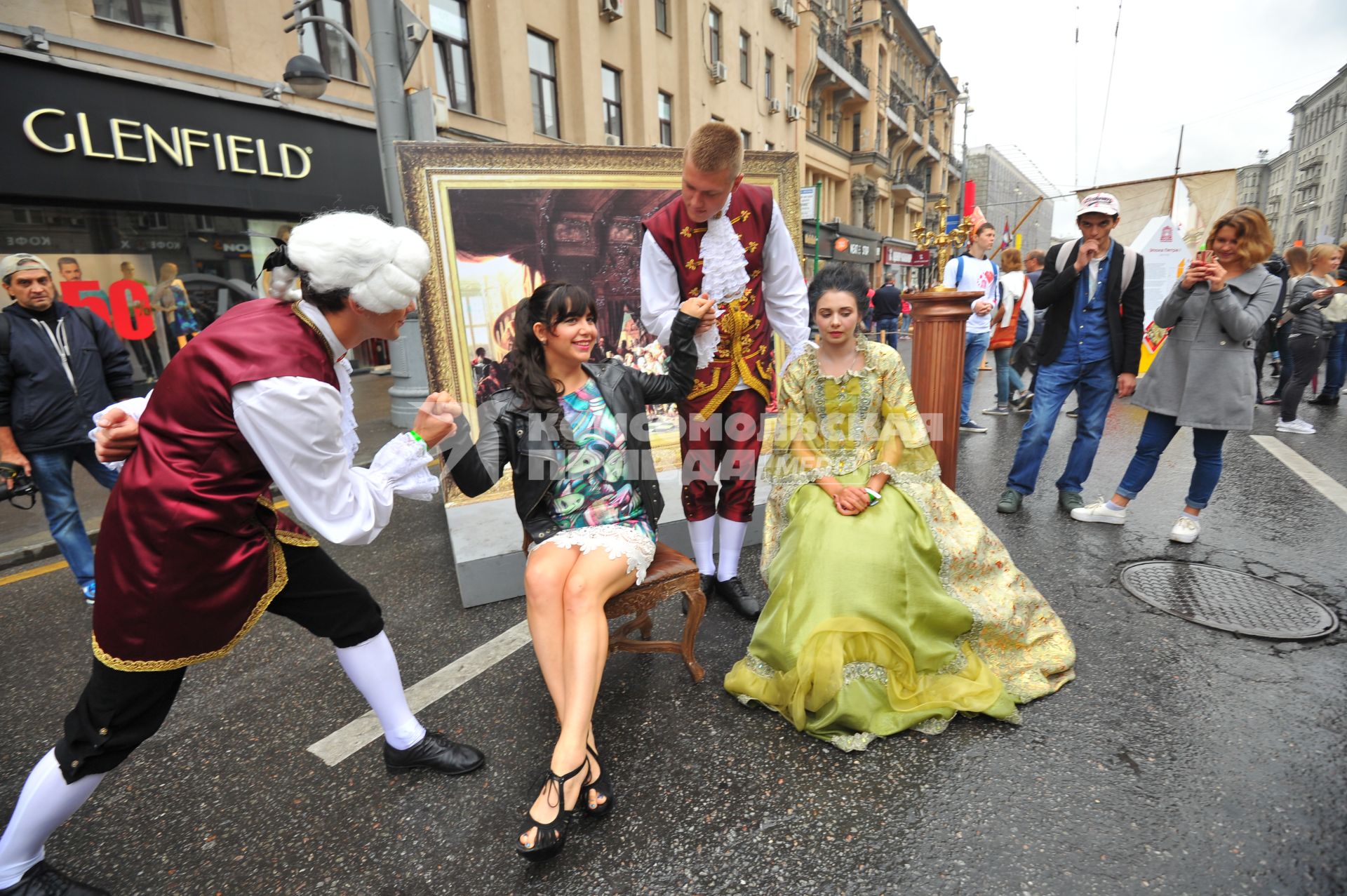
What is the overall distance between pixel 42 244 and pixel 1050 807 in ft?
35.7

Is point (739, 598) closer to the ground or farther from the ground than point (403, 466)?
closer to the ground

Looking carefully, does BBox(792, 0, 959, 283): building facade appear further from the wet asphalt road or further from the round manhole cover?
the wet asphalt road

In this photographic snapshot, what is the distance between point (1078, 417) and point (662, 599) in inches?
125

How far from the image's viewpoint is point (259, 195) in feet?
30.8

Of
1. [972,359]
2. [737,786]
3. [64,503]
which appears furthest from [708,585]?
[972,359]

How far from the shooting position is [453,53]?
1159 centimetres

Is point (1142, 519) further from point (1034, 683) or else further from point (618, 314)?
point (618, 314)

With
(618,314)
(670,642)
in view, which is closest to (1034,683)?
(670,642)

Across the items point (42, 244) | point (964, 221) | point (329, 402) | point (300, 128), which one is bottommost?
point (329, 402)

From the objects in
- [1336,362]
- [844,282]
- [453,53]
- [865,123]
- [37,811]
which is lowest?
[37,811]

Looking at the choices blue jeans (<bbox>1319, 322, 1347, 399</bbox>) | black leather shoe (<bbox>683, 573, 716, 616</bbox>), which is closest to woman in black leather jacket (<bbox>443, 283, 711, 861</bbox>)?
black leather shoe (<bbox>683, 573, 716, 616</bbox>)

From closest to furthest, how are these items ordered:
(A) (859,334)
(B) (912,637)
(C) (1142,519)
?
1. (B) (912,637)
2. (A) (859,334)
3. (C) (1142,519)

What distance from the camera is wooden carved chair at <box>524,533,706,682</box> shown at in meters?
2.32

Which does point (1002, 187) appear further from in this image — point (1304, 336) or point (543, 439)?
point (543, 439)
